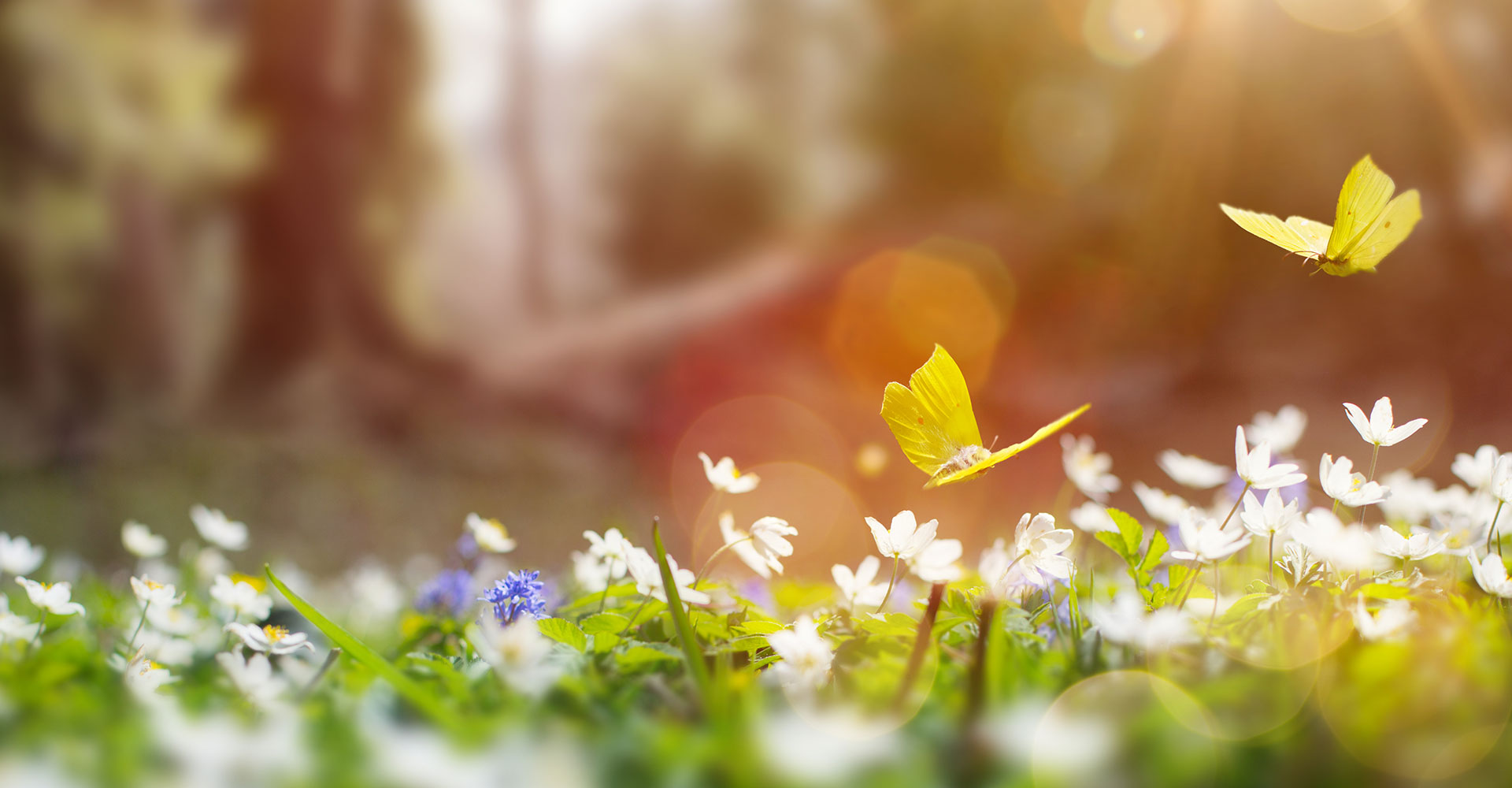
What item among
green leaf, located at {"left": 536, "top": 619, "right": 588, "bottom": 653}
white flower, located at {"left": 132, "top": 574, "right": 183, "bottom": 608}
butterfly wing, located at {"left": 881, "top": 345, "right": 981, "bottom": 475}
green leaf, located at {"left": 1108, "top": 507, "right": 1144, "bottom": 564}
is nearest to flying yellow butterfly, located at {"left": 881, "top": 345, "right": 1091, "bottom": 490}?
butterfly wing, located at {"left": 881, "top": 345, "right": 981, "bottom": 475}

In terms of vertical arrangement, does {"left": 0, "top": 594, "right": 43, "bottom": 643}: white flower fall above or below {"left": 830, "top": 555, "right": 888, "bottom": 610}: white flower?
above

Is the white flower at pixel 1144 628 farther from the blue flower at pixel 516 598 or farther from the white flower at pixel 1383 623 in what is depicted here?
the blue flower at pixel 516 598

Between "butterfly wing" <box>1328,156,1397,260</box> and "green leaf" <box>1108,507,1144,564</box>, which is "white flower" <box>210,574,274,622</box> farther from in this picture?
"butterfly wing" <box>1328,156,1397,260</box>

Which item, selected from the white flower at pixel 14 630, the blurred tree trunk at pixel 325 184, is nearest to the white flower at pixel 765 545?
the white flower at pixel 14 630

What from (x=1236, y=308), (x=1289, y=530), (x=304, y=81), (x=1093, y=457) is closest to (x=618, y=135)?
(x=304, y=81)

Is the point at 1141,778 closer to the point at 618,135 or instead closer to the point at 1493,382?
the point at 1493,382

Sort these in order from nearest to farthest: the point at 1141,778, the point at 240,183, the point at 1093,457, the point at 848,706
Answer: the point at 1141,778, the point at 848,706, the point at 1093,457, the point at 240,183
